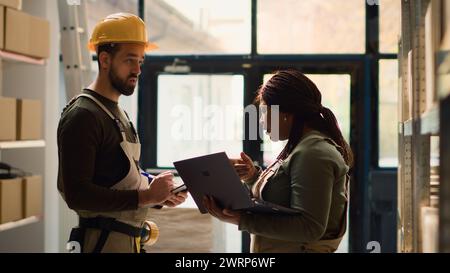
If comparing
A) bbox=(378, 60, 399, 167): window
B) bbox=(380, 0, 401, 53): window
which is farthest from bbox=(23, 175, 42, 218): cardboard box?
bbox=(380, 0, 401, 53): window

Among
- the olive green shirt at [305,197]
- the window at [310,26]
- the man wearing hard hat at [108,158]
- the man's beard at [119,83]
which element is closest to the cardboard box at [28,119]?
the man wearing hard hat at [108,158]

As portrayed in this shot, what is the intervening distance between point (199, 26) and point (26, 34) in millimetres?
1653

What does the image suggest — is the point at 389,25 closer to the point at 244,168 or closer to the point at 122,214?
the point at 244,168

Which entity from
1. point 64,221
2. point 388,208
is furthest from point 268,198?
point 64,221

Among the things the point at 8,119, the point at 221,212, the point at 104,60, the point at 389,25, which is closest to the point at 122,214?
the point at 221,212

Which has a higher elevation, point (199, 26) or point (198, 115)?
point (199, 26)

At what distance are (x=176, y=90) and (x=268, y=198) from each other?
312cm

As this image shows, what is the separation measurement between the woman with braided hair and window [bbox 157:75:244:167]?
2814 millimetres

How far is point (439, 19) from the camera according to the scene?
164cm

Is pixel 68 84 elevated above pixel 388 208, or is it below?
above

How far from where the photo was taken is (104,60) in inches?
95.6
